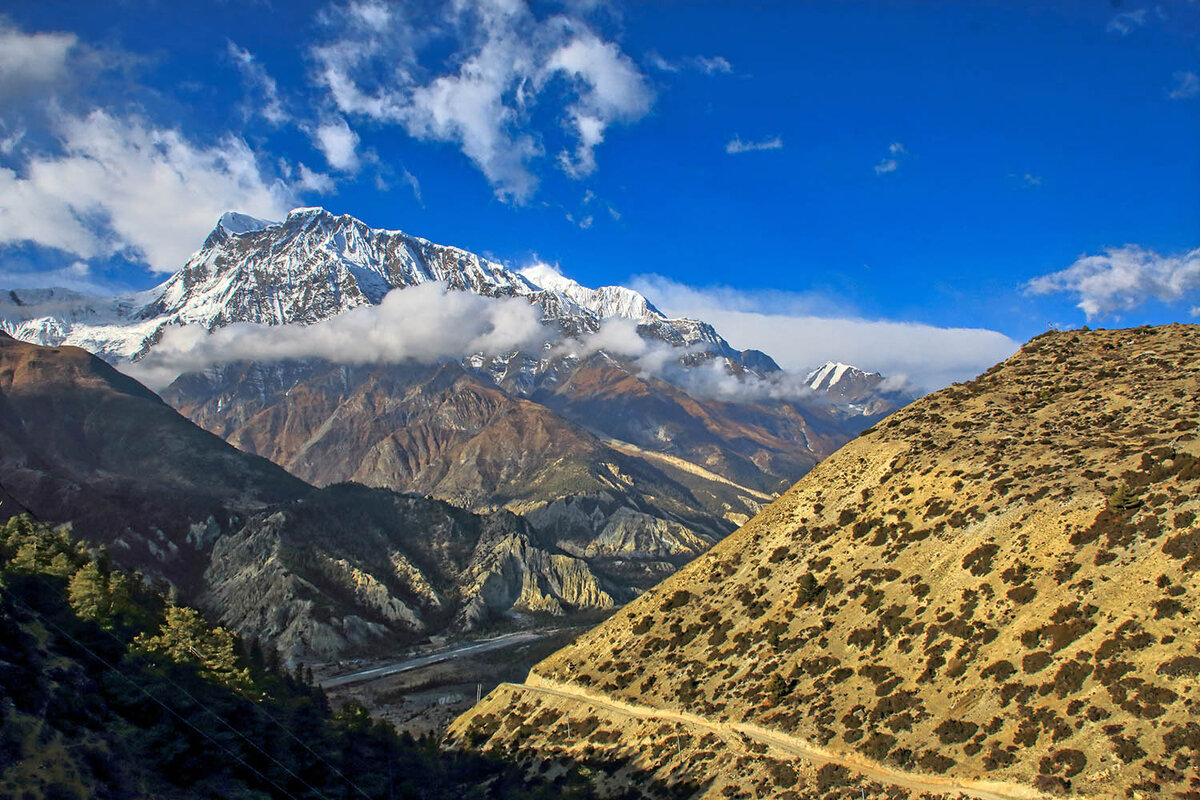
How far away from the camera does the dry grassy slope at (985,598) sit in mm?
48094

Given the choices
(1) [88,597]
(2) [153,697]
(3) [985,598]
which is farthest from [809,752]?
(1) [88,597]

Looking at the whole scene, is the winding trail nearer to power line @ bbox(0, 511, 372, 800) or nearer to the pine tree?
power line @ bbox(0, 511, 372, 800)

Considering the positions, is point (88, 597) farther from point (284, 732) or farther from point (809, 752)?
point (809, 752)

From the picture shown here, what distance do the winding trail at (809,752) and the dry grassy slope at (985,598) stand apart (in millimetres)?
686

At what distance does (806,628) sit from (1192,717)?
3391 centimetres

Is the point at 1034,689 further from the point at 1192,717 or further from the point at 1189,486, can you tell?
the point at 1189,486

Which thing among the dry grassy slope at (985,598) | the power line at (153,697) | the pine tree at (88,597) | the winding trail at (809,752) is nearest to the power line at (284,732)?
the power line at (153,697)

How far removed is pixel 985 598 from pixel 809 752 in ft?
60.1

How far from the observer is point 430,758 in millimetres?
81938

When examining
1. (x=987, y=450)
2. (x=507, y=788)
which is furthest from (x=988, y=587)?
(x=507, y=788)

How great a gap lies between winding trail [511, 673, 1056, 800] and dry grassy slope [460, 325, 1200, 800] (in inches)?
27.0

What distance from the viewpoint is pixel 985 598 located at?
6269cm

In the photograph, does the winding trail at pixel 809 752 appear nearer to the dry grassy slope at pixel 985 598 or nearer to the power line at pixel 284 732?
the dry grassy slope at pixel 985 598

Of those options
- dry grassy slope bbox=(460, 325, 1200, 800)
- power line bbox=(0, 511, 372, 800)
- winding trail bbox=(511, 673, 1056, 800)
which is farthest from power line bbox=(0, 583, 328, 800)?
dry grassy slope bbox=(460, 325, 1200, 800)
